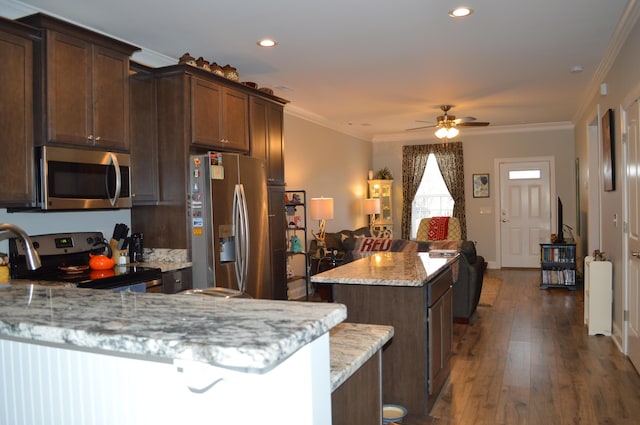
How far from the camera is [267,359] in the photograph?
2.52 ft

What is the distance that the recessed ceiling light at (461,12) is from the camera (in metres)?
3.58

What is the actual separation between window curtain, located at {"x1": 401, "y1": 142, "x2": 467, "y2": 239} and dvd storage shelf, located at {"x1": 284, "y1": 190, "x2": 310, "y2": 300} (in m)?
3.59

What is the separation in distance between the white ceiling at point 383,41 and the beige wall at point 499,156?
2.74m

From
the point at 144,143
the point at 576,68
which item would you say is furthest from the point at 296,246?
the point at 576,68

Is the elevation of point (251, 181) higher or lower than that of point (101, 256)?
higher

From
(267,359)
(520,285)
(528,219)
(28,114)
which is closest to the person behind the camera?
(267,359)

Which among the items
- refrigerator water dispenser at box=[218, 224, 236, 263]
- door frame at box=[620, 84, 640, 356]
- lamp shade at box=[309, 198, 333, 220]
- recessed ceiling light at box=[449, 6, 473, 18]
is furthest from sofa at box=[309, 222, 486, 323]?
recessed ceiling light at box=[449, 6, 473, 18]

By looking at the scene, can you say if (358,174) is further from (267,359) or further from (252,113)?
(267,359)

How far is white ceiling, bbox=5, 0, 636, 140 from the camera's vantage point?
354 cm

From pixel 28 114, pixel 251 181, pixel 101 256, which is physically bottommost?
pixel 101 256

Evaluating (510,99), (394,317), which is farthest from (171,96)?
(510,99)

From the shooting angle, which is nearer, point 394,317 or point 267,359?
point 267,359

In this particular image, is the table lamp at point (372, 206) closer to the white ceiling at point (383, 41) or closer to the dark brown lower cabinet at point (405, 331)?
the white ceiling at point (383, 41)

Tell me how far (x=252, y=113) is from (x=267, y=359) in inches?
167
